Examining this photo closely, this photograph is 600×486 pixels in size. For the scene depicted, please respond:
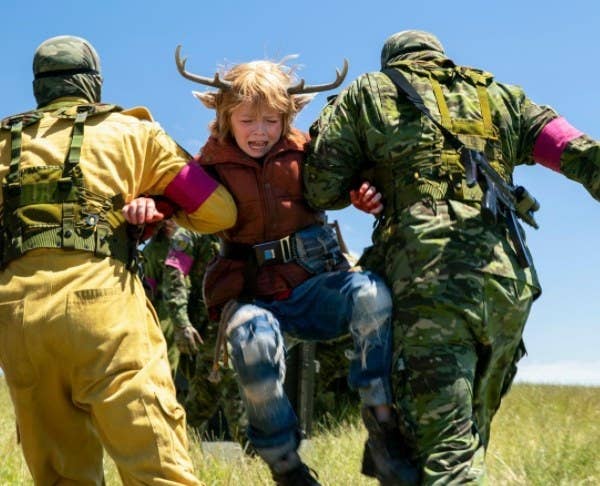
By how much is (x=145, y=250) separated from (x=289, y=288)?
5.66 metres

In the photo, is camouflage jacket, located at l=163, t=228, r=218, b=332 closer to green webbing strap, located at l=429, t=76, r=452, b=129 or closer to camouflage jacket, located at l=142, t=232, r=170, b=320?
camouflage jacket, located at l=142, t=232, r=170, b=320

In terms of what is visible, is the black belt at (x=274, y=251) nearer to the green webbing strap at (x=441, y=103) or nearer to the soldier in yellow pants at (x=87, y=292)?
the soldier in yellow pants at (x=87, y=292)

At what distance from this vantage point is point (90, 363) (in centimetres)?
455

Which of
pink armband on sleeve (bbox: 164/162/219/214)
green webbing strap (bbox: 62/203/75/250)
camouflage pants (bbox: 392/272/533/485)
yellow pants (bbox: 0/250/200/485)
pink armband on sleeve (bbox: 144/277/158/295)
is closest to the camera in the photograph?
yellow pants (bbox: 0/250/200/485)

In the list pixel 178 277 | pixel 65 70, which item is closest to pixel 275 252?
pixel 65 70

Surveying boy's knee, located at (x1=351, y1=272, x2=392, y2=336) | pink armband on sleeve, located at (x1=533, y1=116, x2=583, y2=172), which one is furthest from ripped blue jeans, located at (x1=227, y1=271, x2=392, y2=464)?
pink armband on sleeve, located at (x1=533, y1=116, x2=583, y2=172)

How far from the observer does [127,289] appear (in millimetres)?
4715

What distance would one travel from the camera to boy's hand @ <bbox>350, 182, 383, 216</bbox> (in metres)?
4.95

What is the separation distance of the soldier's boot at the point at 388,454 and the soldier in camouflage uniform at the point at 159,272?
5516mm

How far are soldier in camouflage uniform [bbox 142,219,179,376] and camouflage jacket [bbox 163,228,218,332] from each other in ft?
1.47

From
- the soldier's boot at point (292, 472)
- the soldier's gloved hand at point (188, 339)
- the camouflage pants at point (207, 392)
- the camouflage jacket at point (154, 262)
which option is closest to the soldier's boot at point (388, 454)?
the soldier's boot at point (292, 472)

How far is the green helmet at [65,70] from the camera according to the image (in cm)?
515

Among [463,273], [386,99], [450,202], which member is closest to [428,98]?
[386,99]

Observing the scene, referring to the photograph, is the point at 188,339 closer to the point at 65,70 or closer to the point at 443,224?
the point at 65,70
